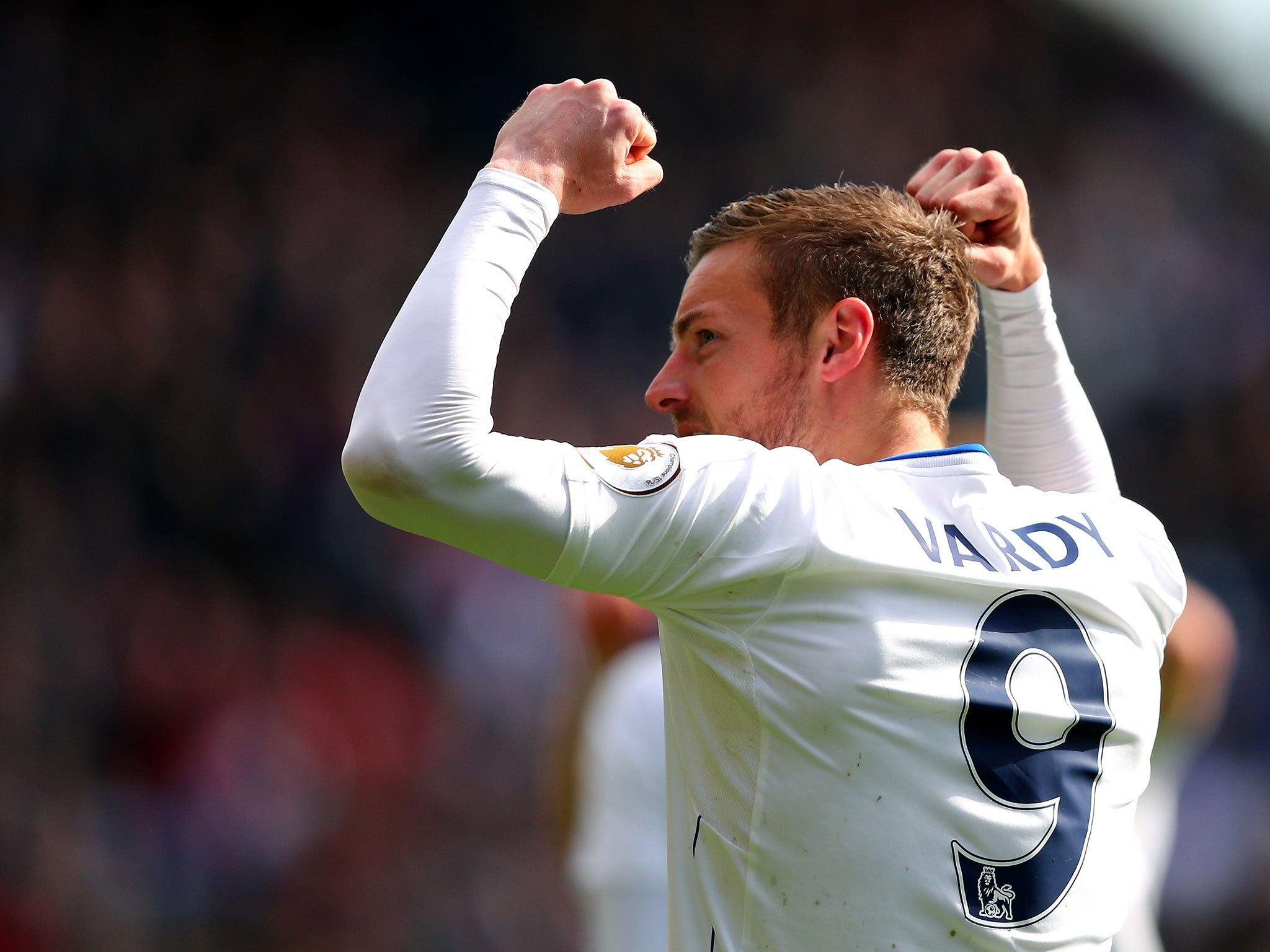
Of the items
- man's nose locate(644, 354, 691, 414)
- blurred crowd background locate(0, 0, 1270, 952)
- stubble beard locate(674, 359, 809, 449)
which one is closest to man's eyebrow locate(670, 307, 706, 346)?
man's nose locate(644, 354, 691, 414)

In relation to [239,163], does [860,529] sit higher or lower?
lower

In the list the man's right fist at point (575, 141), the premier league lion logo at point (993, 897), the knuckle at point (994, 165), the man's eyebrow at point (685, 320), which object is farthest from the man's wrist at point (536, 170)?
the premier league lion logo at point (993, 897)

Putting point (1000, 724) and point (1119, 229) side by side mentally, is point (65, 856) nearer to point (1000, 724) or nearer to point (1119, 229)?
point (1000, 724)

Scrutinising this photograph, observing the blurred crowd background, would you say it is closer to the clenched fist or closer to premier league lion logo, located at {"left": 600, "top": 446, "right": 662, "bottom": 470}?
the clenched fist

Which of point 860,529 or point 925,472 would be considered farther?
point 925,472

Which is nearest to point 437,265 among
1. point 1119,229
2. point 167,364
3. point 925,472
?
point 925,472

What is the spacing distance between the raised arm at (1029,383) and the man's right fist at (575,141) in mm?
798

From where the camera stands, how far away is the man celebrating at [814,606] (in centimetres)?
133

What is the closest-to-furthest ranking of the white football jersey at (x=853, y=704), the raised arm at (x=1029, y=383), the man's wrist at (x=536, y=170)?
the white football jersey at (x=853, y=704) < the man's wrist at (x=536, y=170) < the raised arm at (x=1029, y=383)

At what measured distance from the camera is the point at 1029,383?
2.26m

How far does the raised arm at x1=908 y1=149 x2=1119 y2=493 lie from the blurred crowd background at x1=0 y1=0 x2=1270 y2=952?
251 centimetres

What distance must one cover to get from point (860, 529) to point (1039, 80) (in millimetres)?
7495

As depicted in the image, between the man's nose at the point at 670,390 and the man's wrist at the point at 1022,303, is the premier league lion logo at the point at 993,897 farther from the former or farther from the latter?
the man's wrist at the point at 1022,303

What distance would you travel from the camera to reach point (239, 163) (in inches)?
252
